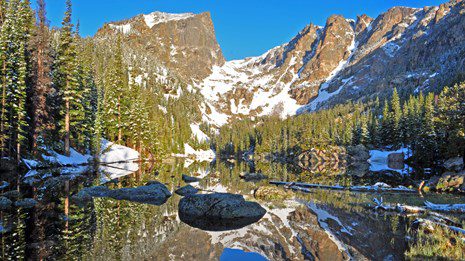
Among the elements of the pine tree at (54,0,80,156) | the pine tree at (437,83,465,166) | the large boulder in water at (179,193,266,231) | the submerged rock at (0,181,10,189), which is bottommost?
the large boulder in water at (179,193,266,231)

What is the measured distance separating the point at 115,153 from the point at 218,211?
4118 centimetres

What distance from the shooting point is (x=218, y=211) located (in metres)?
16.3

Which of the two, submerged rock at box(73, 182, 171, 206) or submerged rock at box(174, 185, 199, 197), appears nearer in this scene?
submerged rock at box(73, 182, 171, 206)

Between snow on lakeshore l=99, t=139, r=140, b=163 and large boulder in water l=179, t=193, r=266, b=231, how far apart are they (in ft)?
116

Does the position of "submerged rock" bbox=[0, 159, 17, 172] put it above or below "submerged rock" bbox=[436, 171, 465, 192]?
above

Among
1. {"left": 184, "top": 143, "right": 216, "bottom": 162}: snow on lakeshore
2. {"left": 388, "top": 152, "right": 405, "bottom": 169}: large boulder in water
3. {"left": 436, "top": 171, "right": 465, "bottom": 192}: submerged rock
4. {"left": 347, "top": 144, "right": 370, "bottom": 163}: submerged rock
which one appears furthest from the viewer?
{"left": 184, "top": 143, "right": 216, "bottom": 162}: snow on lakeshore

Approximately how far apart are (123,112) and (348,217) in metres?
48.9

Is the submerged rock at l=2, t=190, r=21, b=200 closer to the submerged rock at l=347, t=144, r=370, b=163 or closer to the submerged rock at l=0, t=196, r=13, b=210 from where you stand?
the submerged rock at l=0, t=196, r=13, b=210

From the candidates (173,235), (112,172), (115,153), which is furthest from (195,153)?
(173,235)

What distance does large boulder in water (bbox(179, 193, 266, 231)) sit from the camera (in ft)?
50.1

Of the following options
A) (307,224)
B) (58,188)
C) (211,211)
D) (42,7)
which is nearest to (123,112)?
(42,7)

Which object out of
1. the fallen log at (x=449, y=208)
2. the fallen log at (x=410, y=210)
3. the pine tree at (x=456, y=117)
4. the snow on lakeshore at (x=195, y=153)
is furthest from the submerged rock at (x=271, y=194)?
the snow on lakeshore at (x=195, y=153)

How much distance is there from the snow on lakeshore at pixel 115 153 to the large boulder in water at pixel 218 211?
1396 inches

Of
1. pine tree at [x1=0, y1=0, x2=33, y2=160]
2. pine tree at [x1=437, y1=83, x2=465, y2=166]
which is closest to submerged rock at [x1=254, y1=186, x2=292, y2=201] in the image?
pine tree at [x1=0, y1=0, x2=33, y2=160]
